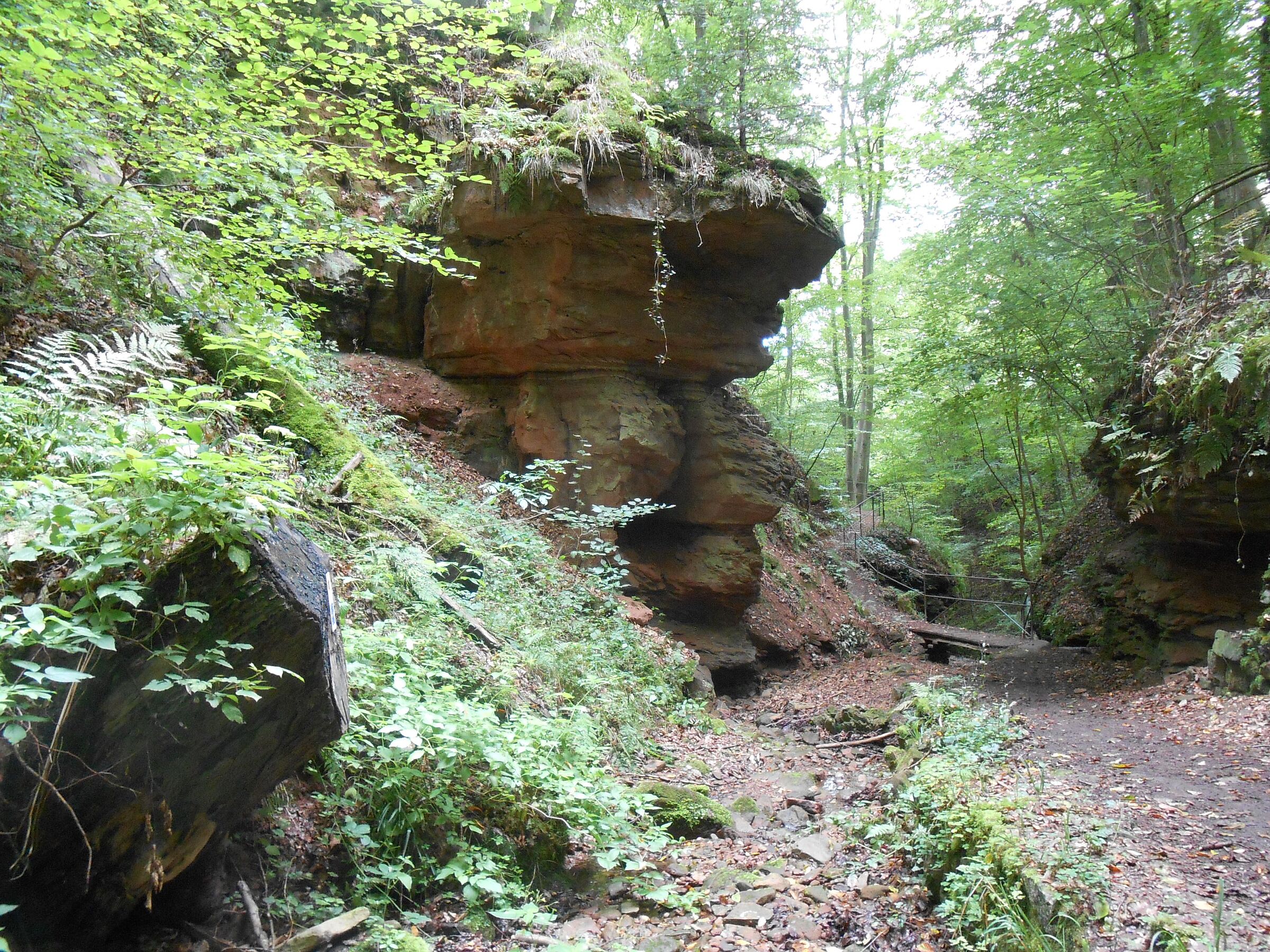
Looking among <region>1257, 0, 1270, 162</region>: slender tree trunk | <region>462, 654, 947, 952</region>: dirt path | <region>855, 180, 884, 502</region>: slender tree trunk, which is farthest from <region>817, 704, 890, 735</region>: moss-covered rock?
<region>855, 180, 884, 502</region>: slender tree trunk

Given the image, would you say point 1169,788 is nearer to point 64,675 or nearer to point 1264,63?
point 64,675

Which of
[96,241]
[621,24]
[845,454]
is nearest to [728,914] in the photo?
[96,241]

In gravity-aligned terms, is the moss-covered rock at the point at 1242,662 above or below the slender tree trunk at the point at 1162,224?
below

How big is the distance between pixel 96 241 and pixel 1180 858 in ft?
24.7

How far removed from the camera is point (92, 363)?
3287 millimetres

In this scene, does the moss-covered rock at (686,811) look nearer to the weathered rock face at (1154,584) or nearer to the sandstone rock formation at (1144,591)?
the weathered rock face at (1154,584)

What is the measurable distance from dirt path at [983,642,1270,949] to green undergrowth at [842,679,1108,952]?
183mm

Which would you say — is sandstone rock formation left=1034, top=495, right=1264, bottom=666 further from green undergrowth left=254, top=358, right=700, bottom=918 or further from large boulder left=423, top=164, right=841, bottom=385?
green undergrowth left=254, top=358, right=700, bottom=918

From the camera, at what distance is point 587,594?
7.55 m

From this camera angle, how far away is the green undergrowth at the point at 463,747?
3.23 metres

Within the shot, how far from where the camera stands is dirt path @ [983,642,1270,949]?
315 centimetres

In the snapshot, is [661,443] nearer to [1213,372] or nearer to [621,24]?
[1213,372]

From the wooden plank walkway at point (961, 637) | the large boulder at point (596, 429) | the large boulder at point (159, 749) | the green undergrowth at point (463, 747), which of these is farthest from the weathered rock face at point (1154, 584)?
the large boulder at point (159, 749)

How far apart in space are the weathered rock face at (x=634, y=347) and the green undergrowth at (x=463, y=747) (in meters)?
3.44
